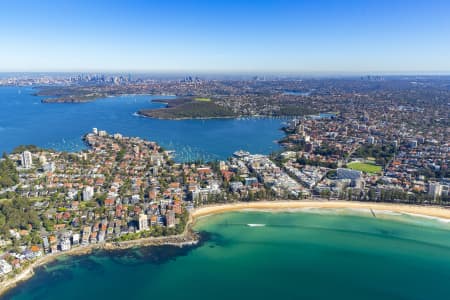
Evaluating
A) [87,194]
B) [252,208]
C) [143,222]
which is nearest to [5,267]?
[143,222]

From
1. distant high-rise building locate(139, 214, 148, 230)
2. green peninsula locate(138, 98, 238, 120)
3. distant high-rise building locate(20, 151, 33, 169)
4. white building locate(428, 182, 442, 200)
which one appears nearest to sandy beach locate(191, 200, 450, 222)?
white building locate(428, 182, 442, 200)

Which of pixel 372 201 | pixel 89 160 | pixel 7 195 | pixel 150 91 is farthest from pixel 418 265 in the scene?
pixel 150 91

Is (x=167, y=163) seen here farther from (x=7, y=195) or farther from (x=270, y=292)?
(x=270, y=292)

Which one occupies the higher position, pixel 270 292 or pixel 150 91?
pixel 150 91

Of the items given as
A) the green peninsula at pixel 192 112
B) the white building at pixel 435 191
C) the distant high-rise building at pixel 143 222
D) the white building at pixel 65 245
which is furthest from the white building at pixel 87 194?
the green peninsula at pixel 192 112

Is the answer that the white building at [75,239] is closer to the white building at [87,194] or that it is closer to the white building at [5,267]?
the white building at [5,267]

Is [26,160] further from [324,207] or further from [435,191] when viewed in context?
[435,191]
